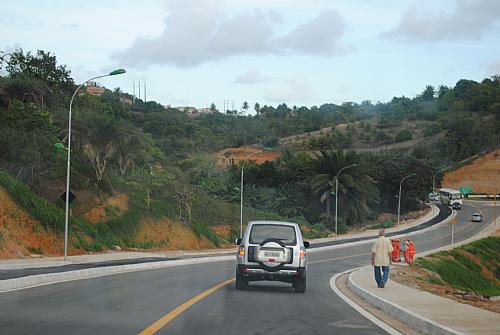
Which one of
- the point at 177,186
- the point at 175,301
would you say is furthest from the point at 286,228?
the point at 177,186

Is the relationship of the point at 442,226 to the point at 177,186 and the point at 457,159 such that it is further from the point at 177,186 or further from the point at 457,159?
the point at 457,159

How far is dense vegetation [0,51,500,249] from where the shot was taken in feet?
150

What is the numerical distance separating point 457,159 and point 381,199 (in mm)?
57118

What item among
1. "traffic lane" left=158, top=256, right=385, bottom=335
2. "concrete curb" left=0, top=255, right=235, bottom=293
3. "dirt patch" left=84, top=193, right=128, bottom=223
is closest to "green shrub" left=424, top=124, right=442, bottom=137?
"dirt patch" left=84, top=193, right=128, bottom=223

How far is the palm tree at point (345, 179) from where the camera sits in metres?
85.9

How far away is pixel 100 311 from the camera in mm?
13234

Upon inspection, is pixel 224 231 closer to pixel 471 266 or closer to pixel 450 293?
pixel 471 266

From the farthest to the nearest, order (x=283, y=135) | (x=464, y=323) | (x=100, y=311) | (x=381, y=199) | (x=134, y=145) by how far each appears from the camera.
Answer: (x=283, y=135)
(x=381, y=199)
(x=134, y=145)
(x=100, y=311)
(x=464, y=323)

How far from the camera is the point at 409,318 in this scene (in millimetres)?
13125

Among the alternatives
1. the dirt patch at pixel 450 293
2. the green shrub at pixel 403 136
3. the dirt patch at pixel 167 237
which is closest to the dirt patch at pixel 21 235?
the dirt patch at pixel 167 237

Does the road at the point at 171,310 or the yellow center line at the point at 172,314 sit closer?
the yellow center line at the point at 172,314

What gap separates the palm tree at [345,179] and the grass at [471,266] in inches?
668

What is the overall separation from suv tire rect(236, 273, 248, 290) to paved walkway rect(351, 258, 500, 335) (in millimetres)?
3470

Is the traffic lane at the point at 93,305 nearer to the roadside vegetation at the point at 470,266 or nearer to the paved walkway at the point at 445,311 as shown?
the paved walkway at the point at 445,311
